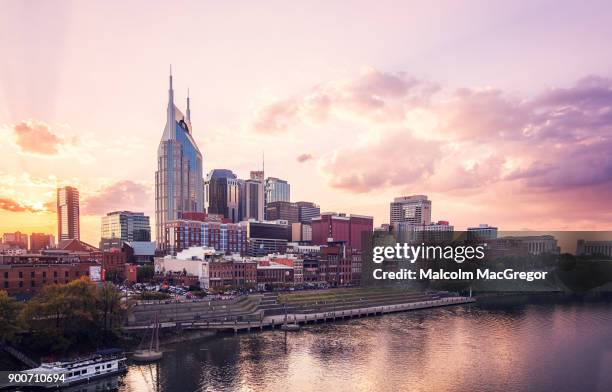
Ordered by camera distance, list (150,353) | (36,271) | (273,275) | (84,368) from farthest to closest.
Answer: (273,275) → (36,271) → (150,353) → (84,368)

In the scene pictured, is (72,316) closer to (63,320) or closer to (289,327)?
(63,320)

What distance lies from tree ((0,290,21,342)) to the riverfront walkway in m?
16.8

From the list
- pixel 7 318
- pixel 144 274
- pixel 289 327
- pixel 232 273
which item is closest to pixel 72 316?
pixel 7 318

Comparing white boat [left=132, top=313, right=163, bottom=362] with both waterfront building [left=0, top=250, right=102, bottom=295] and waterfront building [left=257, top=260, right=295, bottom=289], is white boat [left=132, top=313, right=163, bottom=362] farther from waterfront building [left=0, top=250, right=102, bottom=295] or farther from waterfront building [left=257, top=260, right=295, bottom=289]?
waterfront building [left=257, top=260, right=295, bottom=289]

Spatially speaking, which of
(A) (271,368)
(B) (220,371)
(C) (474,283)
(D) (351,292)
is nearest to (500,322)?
(D) (351,292)

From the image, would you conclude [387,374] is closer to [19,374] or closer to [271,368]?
[271,368]

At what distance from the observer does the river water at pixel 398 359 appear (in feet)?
169

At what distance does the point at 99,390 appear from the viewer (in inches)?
1969

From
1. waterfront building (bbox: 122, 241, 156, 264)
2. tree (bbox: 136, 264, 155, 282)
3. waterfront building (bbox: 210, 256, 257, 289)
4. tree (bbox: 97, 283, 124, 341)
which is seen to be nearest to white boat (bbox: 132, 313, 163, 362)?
tree (bbox: 97, 283, 124, 341)

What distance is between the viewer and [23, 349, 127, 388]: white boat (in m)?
49.0

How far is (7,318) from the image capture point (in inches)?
2096

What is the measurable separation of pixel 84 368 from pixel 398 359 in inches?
1468

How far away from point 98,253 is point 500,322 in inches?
3704

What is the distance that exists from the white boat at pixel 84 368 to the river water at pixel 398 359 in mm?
1991
